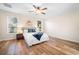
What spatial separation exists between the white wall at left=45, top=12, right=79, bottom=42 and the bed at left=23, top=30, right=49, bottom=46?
16cm

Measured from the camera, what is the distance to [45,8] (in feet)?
6.88

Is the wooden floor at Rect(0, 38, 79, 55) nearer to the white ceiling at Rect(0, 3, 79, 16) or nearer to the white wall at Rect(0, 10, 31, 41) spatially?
the white wall at Rect(0, 10, 31, 41)

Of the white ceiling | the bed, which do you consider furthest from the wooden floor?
the white ceiling

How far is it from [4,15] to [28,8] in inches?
22.7

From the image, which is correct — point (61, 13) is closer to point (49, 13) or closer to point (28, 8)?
point (49, 13)

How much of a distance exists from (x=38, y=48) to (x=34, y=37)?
28cm

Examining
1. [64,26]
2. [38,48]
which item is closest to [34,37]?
[38,48]

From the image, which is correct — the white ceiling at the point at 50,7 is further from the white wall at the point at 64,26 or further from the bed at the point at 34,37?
the bed at the point at 34,37

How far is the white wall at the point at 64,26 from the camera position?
6.75 feet

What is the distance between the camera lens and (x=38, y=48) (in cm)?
209

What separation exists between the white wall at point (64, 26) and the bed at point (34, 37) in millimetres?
157

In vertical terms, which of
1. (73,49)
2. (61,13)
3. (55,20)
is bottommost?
(73,49)

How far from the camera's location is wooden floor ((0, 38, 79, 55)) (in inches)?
80.7
